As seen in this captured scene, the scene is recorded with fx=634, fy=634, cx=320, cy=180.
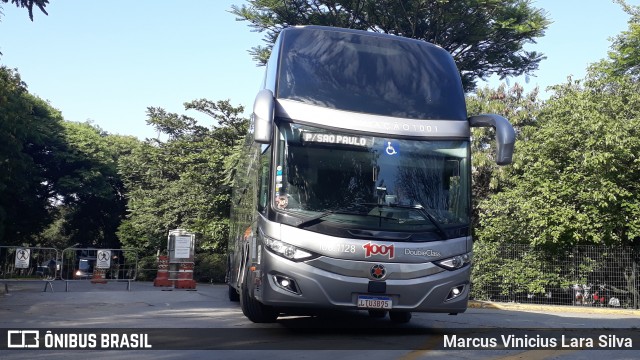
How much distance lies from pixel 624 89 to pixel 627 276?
23.6 feet

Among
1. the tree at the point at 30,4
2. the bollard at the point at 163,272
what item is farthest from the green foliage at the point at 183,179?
the tree at the point at 30,4

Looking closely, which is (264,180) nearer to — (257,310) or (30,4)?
(257,310)

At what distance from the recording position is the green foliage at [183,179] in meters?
36.8

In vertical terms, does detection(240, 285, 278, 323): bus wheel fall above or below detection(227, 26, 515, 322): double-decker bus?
below

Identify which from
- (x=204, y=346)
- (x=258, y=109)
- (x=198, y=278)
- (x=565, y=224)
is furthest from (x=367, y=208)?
(x=198, y=278)

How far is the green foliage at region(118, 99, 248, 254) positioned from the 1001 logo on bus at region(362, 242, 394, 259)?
78.1 feet

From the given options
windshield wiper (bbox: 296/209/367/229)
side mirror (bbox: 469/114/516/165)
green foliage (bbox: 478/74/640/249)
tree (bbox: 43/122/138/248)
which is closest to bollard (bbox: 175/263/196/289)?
green foliage (bbox: 478/74/640/249)

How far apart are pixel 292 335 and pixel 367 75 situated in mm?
3897

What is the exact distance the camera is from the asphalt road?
737 centimetres

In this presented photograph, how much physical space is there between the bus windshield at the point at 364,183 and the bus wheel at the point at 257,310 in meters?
2.21

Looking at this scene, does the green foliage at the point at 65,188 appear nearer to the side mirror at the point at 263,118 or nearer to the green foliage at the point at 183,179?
the green foliage at the point at 183,179

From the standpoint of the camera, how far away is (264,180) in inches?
355

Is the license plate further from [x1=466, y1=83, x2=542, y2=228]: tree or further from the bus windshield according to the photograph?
[x1=466, y1=83, x2=542, y2=228]: tree

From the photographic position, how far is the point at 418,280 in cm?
845
